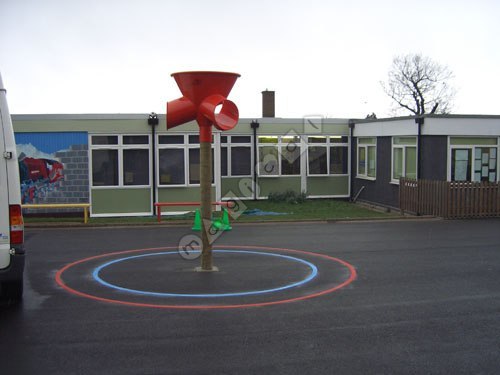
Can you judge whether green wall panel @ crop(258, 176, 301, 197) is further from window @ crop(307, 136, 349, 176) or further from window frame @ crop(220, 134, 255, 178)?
window @ crop(307, 136, 349, 176)

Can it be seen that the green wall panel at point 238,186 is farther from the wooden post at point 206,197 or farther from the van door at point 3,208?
the van door at point 3,208

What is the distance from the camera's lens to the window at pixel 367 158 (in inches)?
968

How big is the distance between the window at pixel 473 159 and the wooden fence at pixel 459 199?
1.52 m

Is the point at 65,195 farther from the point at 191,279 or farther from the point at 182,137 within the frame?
the point at 191,279

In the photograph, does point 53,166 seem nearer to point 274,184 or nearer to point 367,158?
Answer: point 274,184

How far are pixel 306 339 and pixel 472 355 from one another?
182 centimetres

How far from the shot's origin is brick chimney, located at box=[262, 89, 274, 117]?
27.0m

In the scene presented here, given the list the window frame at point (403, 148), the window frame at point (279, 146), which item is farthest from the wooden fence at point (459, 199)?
the window frame at point (279, 146)

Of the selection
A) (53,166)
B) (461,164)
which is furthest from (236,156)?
(461,164)

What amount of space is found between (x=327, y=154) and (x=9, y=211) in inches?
764

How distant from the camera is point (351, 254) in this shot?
504 inches

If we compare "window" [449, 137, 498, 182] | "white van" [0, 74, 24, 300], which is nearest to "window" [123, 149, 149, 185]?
"window" [449, 137, 498, 182]

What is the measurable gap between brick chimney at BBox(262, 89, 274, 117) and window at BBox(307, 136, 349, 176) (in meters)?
2.35

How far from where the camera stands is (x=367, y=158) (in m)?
25.1
